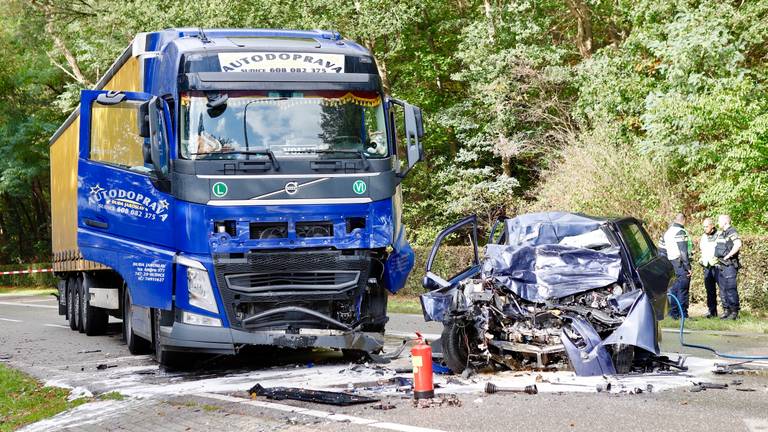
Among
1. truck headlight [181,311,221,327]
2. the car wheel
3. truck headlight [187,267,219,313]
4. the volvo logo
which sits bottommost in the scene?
the car wheel

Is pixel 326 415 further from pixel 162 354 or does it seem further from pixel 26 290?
pixel 26 290

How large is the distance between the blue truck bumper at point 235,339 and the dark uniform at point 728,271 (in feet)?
25.4

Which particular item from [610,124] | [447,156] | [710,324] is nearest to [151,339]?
[710,324]

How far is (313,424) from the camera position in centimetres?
775

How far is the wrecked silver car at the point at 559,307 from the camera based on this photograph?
9.34 metres

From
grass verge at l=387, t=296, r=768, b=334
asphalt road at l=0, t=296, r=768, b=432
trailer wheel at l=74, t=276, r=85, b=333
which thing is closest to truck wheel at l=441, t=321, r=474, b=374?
asphalt road at l=0, t=296, r=768, b=432

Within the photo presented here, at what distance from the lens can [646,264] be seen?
1037 centimetres

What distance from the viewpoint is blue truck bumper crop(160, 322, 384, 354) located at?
35.5 ft

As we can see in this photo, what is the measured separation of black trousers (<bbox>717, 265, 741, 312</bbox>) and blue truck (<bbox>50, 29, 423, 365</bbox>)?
6.82m

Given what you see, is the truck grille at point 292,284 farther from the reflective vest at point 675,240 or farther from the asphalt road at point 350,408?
the reflective vest at point 675,240

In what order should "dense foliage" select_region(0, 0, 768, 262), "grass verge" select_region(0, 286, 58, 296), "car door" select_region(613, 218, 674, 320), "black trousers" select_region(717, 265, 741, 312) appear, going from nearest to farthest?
"car door" select_region(613, 218, 674, 320) < "black trousers" select_region(717, 265, 741, 312) < "dense foliage" select_region(0, 0, 768, 262) < "grass verge" select_region(0, 286, 58, 296)

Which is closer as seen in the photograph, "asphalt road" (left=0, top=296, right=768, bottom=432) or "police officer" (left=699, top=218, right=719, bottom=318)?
"asphalt road" (left=0, top=296, right=768, bottom=432)

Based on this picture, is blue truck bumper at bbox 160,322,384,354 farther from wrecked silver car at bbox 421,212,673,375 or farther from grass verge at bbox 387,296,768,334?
grass verge at bbox 387,296,768,334

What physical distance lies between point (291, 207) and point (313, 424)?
364 centimetres
